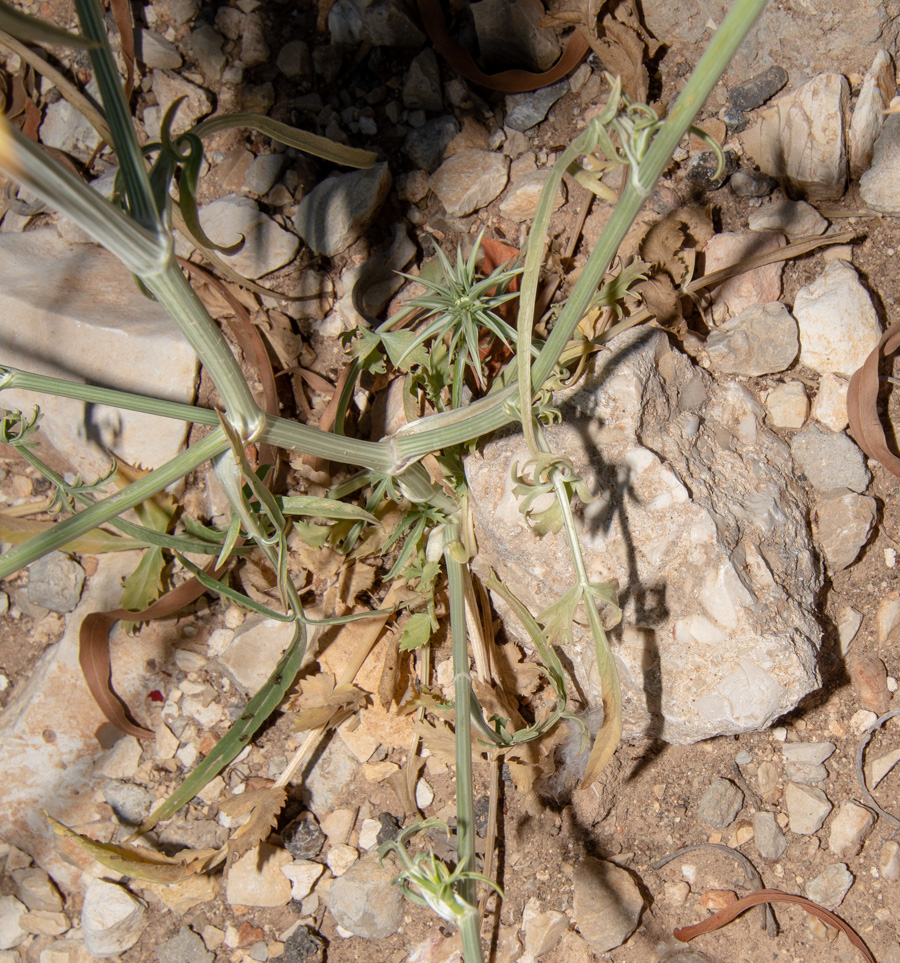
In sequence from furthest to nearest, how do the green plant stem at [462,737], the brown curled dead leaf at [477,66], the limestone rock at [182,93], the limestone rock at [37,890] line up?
the limestone rock at [182,93], the brown curled dead leaf at [477,66], the limestone rock at [37,890], the green plant stem at [462,737]

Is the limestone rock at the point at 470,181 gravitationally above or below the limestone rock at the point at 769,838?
above

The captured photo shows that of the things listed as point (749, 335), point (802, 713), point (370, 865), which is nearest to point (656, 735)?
point (802, 713)

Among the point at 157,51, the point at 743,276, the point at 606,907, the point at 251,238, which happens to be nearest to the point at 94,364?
the point at 251,238

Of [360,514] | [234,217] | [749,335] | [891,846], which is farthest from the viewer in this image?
[234,217]

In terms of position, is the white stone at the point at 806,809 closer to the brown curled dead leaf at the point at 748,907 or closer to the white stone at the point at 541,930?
the brown curled dead leaf at the point at 748,907

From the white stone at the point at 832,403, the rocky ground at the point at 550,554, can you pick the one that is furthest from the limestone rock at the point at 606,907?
the white stone at the point at 832,403

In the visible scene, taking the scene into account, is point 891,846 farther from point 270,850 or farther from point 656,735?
point 270,850

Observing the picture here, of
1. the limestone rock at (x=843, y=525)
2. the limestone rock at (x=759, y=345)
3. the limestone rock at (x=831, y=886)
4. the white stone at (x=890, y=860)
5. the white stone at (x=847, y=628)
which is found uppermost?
the limestone rock at (x=759, y=345)
